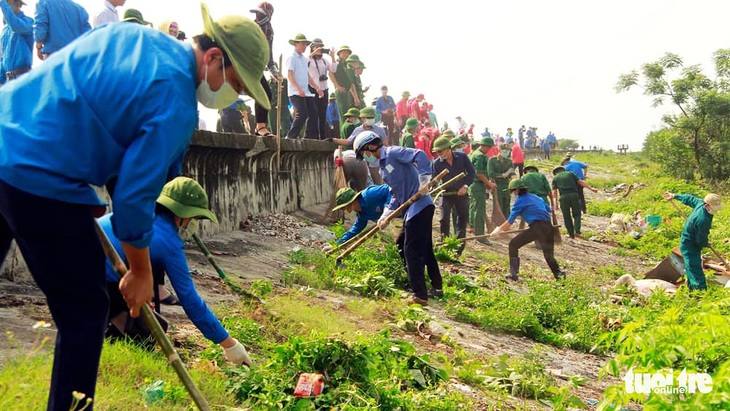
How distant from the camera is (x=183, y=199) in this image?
429 centimetres

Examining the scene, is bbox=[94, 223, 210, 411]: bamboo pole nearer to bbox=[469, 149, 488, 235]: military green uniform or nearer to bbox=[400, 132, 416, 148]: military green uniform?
bbox=[400, 132, 416, 148]: military green uniform

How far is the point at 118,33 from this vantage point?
8.73ft

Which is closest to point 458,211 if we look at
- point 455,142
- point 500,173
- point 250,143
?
point 455,142

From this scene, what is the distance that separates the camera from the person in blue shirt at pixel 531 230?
10617mm

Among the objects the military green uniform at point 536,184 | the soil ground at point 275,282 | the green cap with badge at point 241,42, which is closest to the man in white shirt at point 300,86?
the soil ground at point 275,282

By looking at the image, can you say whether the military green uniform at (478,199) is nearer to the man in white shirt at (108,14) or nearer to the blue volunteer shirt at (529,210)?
the blue volunteer shirt at (529,210)

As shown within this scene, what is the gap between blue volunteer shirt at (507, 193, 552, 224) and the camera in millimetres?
10789

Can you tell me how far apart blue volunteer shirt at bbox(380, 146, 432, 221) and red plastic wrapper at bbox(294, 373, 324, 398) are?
12.7 feet

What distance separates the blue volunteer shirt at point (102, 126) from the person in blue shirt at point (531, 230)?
28.3 feet

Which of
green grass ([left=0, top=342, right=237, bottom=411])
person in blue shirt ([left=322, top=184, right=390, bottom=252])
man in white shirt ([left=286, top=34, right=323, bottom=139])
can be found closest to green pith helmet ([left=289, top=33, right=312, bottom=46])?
man in white shirt ([left=286, top=34, right=323, bottom=139])

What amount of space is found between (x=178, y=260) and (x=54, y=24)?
3.91 m

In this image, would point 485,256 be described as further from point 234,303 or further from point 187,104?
point 187,104

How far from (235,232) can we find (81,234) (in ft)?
22.0

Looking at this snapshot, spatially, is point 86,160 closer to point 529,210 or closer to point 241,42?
point 241,42
